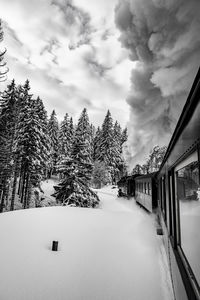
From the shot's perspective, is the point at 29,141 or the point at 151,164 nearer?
the point at 29,141

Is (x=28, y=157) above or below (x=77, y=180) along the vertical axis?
above

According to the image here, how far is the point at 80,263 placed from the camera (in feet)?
17.5

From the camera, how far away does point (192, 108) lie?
1.79 meters

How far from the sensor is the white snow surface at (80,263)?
400 centimetres

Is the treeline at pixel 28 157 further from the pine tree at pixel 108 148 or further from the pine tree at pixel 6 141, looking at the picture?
the pine tree at pixel 108 148

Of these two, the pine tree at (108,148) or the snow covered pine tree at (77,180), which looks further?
the pine tree at (108,148)

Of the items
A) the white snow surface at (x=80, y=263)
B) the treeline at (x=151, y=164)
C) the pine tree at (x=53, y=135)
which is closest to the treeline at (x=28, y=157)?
the white snow surface at (x=80, y=263)

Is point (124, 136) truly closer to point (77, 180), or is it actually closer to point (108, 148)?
point (108, 148)

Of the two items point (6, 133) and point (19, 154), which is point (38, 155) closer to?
point (19, 154)

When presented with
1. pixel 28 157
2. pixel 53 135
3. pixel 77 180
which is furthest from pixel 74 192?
pixel 53 135

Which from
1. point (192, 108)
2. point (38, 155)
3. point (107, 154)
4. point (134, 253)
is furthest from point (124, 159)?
point (192, 108)

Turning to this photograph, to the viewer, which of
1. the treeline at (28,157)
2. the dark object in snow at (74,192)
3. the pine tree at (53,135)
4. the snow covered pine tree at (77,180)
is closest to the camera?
the treeline at (28,157)

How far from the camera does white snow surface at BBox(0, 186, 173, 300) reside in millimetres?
4004

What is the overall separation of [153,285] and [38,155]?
21.3 m
